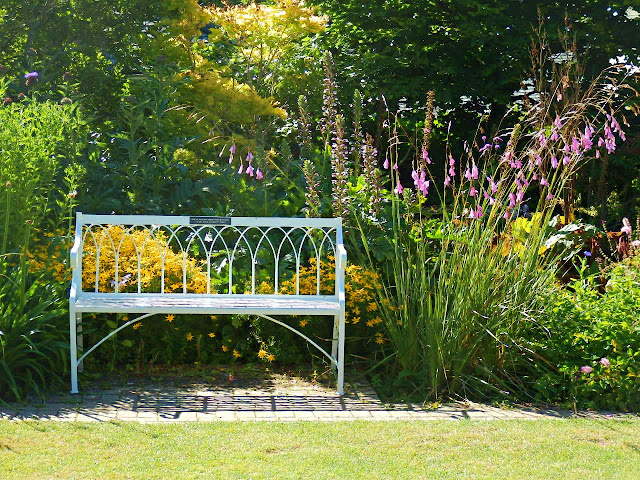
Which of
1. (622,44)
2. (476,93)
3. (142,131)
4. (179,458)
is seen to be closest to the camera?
(179,458)

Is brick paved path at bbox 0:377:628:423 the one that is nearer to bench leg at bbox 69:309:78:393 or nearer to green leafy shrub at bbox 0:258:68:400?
bench leg at bbox 69:309:78:393

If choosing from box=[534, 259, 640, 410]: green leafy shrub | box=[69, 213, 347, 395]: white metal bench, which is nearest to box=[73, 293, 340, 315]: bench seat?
box=[69, 213, 347, 395]: white metal bench

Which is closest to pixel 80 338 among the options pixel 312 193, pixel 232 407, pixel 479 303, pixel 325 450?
pixel 232 407

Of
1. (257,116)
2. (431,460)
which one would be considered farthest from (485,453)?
(257,116)

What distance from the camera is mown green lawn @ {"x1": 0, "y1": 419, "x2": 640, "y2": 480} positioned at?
12.4 feet

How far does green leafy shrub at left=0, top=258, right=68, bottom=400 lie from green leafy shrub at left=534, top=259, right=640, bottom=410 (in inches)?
113

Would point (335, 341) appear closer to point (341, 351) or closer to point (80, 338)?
point (341, 351)

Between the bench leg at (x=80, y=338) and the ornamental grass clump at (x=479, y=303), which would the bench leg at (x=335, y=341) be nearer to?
the ornamental grass clump at (x=479, y=303)

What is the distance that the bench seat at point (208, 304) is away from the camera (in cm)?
504

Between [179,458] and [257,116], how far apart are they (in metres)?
5.12

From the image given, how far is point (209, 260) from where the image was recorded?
5816mm

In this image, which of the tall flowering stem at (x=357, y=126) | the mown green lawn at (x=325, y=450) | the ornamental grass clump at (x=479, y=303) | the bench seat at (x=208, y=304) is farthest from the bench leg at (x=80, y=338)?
the tall flowering stem at (x=357, y=126)

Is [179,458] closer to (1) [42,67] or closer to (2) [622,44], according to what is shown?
(1) [42,67]

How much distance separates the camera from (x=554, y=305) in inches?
211
